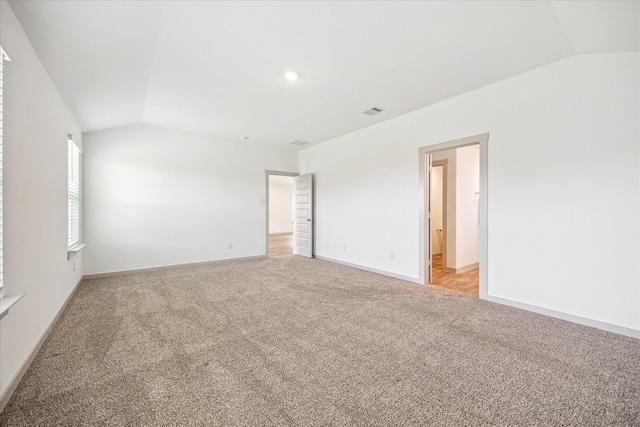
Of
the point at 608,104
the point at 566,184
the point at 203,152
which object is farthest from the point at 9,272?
the point at 608,104

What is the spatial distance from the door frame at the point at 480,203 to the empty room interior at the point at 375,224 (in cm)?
3

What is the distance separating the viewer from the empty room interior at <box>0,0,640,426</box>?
1753mm

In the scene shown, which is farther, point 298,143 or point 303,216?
point 303,216

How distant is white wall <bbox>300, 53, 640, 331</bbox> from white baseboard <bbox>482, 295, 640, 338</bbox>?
0.03 meters

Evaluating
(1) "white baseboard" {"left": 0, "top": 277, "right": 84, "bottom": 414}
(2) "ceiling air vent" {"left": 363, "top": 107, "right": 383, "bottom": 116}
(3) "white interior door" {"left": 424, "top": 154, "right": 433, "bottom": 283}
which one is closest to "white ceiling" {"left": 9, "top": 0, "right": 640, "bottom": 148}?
(2) "ceiling air vent" {"left": 363, "top": 107, "right": 383, "bottom": 116}

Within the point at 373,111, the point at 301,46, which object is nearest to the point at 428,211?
the point at 373,111

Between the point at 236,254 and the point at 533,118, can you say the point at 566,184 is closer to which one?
the point at 533,118

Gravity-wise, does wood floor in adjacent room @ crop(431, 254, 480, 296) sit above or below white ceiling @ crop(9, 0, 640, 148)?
below

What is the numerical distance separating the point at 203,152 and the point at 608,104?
19.7 feet

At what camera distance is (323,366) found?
2.03 m

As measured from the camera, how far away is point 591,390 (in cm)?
176

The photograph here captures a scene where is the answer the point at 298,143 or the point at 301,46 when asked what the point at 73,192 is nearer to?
the point at 301,46

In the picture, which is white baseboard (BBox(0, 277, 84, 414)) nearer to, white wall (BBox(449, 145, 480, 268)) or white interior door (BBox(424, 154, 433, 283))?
white interior door (BBox(424, 154, 433, 283))

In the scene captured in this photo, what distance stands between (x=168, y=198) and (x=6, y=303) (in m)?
4.05
